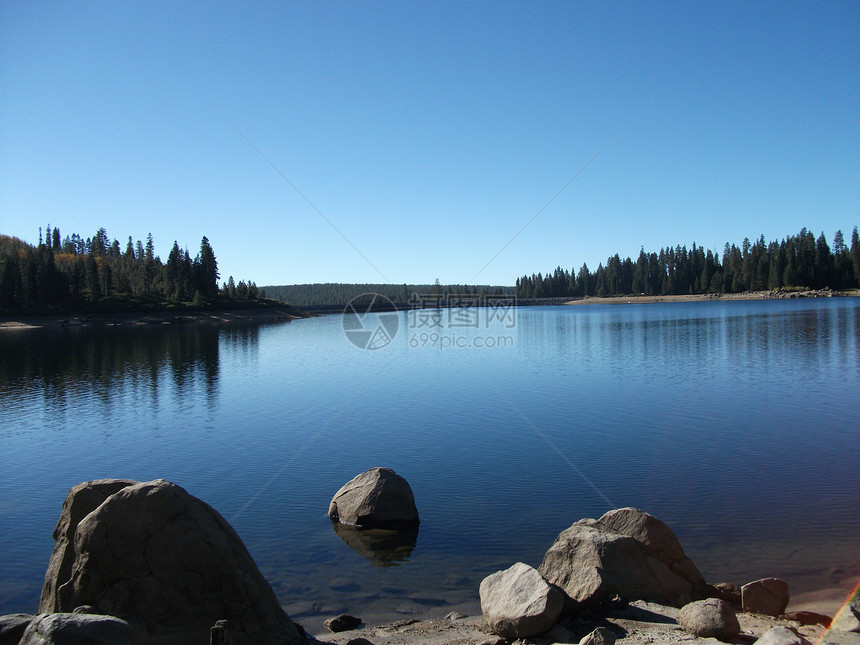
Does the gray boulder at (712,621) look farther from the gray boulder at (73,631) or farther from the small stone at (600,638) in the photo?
the gray boulder at (73,631)

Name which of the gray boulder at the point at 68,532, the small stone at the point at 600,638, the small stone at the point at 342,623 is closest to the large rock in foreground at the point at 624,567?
the small stone at the point at 600,638

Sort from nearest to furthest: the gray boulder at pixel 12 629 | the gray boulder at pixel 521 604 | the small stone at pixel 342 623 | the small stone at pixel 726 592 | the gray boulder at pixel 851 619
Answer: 1. the gray boulder at pixel 12 629
2. the gray boulder at pixel 851 619
3. the gray boulder at pixel 521 604
4. the small stone at pixel 342 623
5. the small stone at pixel 726 592

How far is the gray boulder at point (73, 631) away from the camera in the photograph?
20.1 feet

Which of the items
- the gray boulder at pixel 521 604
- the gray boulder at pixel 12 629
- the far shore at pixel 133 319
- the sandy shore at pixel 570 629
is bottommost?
the sandy shore at pixel 570 629

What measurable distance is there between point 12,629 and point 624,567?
886 centimetres

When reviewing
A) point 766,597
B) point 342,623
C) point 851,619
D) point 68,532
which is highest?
point 68,532

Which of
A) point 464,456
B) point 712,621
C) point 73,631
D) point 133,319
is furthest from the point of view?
point 133,319

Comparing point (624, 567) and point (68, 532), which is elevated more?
point (68, 532)

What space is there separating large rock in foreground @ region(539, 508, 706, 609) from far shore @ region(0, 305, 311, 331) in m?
125

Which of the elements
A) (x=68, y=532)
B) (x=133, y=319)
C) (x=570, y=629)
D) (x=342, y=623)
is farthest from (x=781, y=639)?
(x=133, y=319)

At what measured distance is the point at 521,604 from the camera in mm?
9094

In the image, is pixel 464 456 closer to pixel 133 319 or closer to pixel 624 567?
pixel 624 567

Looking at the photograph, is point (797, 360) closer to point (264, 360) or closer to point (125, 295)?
point (264, 360)

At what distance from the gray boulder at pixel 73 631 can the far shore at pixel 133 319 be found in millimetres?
125759
